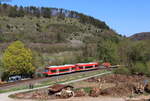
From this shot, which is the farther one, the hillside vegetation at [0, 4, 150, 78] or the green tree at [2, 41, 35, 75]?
the hillside vegetation at [0, 4, 150, 78]

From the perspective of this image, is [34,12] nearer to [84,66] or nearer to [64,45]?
[64,45]

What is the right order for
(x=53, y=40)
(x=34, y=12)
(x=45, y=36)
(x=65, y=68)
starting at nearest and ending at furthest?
(x=65, y=68)
(x=53, y=40)
(x=45, y=36)
(x=34, y=12)

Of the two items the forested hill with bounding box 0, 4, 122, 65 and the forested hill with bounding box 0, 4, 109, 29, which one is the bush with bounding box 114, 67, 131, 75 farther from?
the forested hill with bounding box 0, 4, 109, 29

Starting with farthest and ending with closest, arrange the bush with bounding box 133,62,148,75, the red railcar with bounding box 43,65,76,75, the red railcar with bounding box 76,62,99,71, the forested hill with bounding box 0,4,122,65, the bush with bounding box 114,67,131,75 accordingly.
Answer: the forested hill with bounding box 0,4,122,65 → the red railcar with bounding box 76,62,99,71 → the bush with bounding box 114,67,131,75 → the bush with bounding box 133,62,148,75 → the red railcar with bounding box 43,65,76,75

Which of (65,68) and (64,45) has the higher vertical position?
(64,45)

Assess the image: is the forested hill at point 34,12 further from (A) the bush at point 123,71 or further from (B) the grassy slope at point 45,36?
(A) the bush at point 123,71

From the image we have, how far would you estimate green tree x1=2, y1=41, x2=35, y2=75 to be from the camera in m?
45.9

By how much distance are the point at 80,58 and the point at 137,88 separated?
42.0 metres

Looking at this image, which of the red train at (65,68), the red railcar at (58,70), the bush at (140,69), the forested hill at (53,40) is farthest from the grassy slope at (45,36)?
the bush at (140,69)

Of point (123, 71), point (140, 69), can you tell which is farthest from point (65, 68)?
point (140, 69)

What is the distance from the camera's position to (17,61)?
46.0 meters

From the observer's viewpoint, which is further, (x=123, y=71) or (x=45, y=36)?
(x=45, y=36)

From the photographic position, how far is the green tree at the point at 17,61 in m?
45.9

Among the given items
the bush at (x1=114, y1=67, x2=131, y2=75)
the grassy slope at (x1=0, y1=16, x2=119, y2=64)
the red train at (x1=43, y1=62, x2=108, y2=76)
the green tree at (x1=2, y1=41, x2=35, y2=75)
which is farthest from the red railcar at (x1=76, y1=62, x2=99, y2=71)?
the grassy slope at (x1=0, y1=16, x2=119, y2=64)
